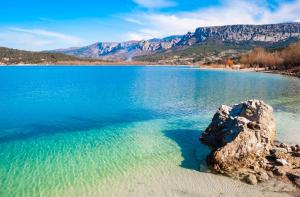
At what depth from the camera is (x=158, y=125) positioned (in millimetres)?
28828

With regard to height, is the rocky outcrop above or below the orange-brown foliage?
below

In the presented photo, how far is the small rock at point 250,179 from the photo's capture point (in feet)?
51.0

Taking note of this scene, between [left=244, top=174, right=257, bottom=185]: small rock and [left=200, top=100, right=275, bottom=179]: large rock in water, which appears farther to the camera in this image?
[left=200, top=100, right=275, bottom=179]: large rock in water

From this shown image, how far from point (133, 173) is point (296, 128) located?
18.1 meters

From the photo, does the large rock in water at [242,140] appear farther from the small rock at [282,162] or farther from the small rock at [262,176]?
the small rock at [282,162]

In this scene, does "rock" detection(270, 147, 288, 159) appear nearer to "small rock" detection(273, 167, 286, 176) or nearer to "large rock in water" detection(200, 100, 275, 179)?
"large rock in water" detection(200, 100, 275, 179)

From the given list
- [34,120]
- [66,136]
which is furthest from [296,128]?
[34,120]

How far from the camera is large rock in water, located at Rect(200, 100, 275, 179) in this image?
17406 mm

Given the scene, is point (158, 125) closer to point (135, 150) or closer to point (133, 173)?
point (135, 150)

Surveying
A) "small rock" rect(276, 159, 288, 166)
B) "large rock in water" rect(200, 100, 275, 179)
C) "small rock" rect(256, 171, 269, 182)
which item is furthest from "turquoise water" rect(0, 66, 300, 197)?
"small rock" rect(276, 159, 288, 166)

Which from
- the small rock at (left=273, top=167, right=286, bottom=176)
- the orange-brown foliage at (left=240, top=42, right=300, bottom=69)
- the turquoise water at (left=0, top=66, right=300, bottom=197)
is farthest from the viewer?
the orange-brown foliage at (left=240, top=42, right=300, bottom=69)

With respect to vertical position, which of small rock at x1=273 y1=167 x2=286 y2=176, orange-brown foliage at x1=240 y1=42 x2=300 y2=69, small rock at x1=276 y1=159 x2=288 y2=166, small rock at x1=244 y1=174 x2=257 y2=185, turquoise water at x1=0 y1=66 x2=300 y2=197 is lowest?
turquoise water at x1=0 y1=66 x2=300 y2=197

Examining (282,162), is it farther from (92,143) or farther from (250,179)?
(92,143)

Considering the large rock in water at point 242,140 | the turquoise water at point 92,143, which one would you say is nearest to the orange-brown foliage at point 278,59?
the turquoise water at point 92,143
